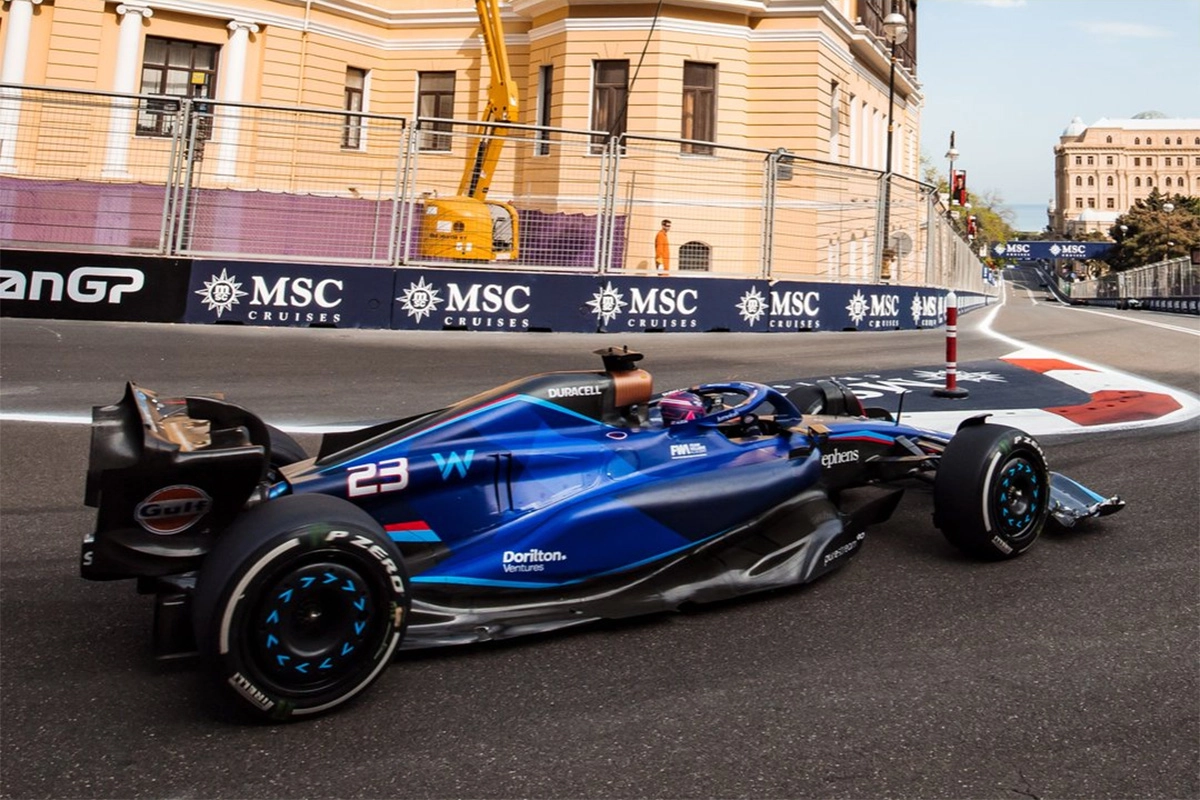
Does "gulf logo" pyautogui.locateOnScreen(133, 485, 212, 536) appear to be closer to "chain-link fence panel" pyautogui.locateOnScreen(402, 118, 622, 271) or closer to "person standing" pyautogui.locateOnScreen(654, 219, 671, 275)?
"chain-link fence panel" pyautogui.locateOnScreen(402, 118, 622, 271)

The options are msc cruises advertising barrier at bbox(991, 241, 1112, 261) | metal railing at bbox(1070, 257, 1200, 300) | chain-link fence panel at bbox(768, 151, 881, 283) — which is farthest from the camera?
msc cruises advertising barrier at bbox(991, 241, 1112, 261)

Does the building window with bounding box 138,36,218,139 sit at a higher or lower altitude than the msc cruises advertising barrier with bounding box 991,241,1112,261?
lower

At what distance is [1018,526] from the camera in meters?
3.96

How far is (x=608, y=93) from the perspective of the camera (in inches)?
1041

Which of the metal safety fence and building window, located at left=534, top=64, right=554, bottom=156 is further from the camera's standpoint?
building window, located at left=534, top=64, right=554, bottom=156

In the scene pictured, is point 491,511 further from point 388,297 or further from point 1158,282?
point 1158,282

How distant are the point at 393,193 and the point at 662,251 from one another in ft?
12.5

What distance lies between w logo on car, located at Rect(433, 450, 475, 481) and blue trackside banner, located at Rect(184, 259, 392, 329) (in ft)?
29.1

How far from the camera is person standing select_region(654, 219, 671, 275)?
514 inches

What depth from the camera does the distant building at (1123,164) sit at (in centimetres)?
16325

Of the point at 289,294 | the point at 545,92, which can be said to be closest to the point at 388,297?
the point at 289,294

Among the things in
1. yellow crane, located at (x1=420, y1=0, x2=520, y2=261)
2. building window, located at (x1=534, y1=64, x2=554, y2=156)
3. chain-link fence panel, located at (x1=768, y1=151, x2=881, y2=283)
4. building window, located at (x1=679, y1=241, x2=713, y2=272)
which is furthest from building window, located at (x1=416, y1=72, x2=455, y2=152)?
building window, located at (x1=679, y1=241, x2=713, y2=272)

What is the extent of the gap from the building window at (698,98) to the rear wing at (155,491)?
25286 mm

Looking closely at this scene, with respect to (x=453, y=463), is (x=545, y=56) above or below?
Result: above
